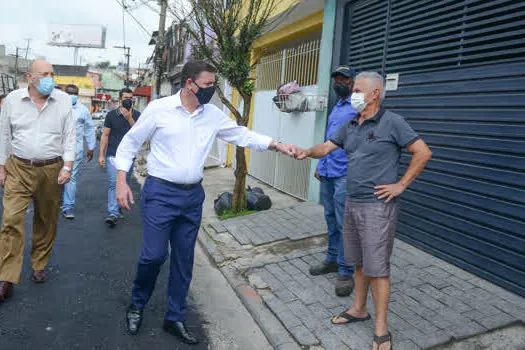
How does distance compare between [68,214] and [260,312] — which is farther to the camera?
[68,214]

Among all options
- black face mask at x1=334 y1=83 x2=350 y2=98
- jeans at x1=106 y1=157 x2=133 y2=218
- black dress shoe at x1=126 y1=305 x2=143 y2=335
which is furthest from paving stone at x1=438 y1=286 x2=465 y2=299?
jeans at x1=106 y1=157 x2=133 y2=218

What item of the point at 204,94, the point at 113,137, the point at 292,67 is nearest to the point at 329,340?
the point at 204,94

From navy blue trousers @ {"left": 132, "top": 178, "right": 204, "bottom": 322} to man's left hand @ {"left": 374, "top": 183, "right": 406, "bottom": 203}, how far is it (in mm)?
1302

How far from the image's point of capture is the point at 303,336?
11.2ft

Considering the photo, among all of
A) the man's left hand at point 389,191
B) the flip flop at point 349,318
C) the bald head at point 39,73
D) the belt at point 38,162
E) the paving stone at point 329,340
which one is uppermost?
the bald head at point 39,73

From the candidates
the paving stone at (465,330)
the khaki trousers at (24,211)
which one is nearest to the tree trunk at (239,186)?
the khaki trousers at (24,211)

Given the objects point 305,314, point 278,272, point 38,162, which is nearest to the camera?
point 305,314

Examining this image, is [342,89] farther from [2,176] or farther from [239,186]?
[2,176]

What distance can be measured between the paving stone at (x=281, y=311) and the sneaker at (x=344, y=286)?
1.70ft

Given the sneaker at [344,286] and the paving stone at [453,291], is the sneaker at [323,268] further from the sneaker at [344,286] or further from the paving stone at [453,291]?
the paving stone at [453,291]

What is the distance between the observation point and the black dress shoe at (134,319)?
341 cm

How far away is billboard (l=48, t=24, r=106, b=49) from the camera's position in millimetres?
90669

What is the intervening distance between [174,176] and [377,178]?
1.42 m

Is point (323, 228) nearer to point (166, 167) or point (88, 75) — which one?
point (166, 167)
